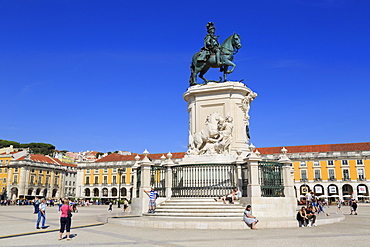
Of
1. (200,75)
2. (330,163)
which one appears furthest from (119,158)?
(200,75)

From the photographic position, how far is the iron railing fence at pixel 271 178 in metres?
12.9

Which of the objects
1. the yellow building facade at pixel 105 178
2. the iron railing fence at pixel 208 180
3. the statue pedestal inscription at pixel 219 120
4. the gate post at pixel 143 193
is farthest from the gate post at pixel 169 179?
the yellow building facade at pixel 105 178

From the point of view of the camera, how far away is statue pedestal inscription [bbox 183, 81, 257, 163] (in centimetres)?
1484

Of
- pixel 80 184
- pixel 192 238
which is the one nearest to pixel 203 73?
pixel 192 238

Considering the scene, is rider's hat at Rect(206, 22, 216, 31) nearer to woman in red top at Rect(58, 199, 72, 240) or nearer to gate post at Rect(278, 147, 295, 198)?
gate post at Rect(278, 147, 295, 198)

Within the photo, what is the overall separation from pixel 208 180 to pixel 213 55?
6.38 metres

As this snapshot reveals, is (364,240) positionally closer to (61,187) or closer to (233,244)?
(233,244)

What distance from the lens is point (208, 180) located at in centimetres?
1355

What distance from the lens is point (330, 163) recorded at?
2566 inches

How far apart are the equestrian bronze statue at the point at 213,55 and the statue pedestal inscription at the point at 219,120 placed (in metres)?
0.97

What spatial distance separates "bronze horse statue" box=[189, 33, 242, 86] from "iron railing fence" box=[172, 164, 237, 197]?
483cm

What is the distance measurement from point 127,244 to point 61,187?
87.4 meters

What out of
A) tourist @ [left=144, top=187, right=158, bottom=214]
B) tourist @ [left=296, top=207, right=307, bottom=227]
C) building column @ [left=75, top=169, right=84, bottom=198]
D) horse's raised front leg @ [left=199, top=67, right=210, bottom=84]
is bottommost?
tourist @ [left=296, top=207, right=307, bottom=227]

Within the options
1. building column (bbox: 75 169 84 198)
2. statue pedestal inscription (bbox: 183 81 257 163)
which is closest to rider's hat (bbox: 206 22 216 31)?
statue pedestal inscription (bbox: 183 81 257 163)
